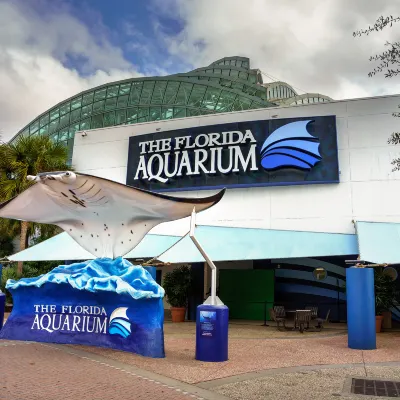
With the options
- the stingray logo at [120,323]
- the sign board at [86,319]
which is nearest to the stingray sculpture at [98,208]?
the sign board at [86,319]

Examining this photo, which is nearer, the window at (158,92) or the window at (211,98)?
the window at (211,98)

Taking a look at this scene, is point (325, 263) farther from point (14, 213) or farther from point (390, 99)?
point (14, 213)

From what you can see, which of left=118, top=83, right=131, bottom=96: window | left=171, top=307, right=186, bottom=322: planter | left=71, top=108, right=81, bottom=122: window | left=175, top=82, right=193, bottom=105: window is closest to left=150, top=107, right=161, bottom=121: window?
left=175, top=82, right=193, bottom=105: window

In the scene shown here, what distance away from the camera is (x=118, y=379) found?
7062 mm

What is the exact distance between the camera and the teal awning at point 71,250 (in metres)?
17.0

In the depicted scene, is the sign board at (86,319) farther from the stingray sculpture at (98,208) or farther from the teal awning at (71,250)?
the teal awning at (71,250)

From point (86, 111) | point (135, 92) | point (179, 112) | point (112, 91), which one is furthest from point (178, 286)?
point (86, 111)

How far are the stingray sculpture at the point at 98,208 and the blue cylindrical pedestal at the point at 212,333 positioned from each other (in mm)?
2150

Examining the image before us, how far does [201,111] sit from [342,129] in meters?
13.8

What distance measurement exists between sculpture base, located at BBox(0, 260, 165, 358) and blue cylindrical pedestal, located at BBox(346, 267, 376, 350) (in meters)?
4.74

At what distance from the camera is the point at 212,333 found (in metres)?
8.90

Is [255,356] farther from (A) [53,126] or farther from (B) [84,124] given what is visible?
(A) [53,126]

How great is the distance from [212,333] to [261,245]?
714 centimetres

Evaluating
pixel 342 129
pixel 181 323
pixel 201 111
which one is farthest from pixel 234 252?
pixel 201 111
